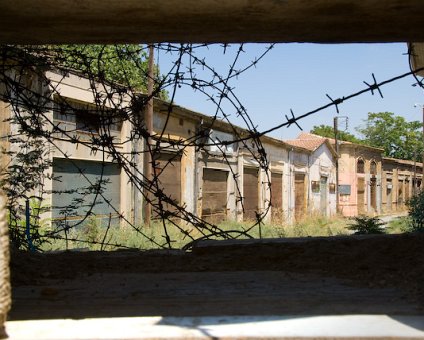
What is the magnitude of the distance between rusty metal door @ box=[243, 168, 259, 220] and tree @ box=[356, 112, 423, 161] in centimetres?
4211

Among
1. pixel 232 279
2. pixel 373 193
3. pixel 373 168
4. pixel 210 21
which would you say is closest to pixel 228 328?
pixel 232 279

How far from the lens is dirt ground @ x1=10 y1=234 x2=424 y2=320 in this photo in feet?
4.66

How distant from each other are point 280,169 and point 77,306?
83.9 feet

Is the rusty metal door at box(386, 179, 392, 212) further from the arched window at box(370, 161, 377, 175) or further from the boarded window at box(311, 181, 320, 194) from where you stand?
the boarded window at box(311, 181, 320, 194)

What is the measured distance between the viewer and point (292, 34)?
1863mm

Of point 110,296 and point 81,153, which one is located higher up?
point 81,153

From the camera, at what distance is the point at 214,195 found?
19.6 m

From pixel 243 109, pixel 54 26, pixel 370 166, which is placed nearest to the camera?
pixel 54 26

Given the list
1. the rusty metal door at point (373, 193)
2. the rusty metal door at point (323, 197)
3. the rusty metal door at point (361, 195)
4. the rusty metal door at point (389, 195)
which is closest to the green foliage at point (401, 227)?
the rusty metal door at point (323, 197)

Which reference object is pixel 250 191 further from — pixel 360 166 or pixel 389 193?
pixel 389 193

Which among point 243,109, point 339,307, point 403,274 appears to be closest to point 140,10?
point 339,307

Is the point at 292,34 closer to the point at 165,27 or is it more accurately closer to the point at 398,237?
the point at 165,27

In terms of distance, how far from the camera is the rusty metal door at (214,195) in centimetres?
1884

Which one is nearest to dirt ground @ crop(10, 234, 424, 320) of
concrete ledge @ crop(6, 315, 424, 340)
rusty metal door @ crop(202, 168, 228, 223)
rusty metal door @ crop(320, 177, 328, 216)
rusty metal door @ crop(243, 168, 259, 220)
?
concrete ledge @ crop(6, 315, 424, 340)
